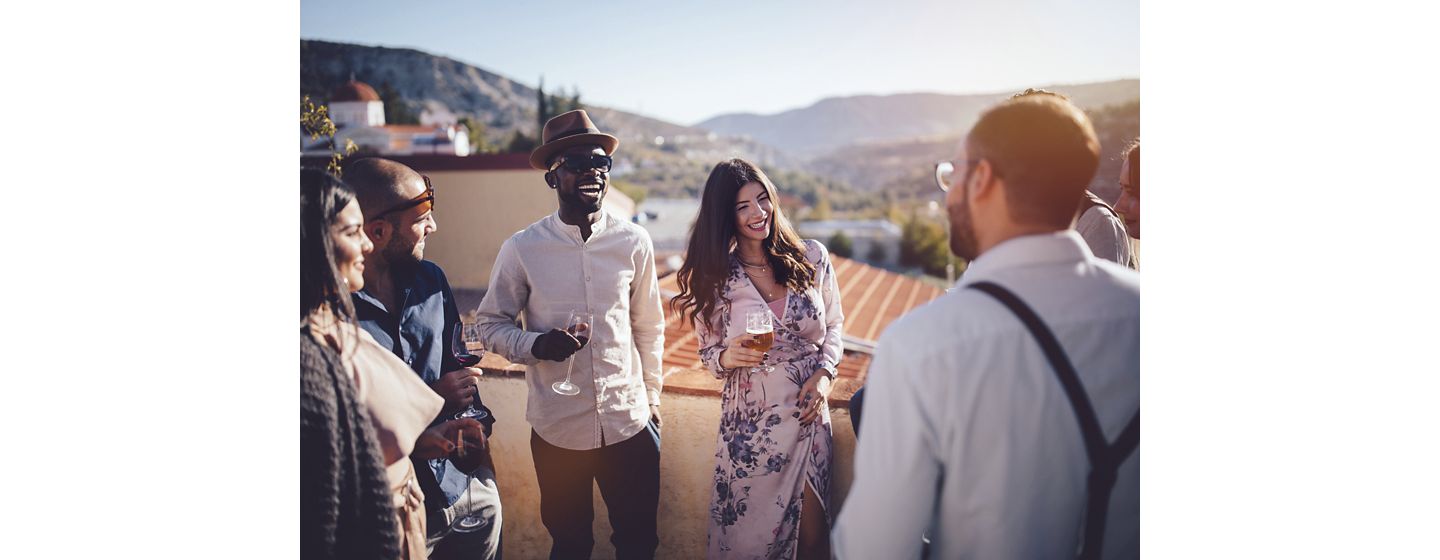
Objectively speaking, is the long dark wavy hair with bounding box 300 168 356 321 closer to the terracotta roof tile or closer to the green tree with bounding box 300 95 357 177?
the green tree with bounding box 300 95 357 177

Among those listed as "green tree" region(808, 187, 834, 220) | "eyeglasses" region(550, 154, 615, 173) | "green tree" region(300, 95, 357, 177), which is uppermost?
"green tree" region(808, 187, 834, 220)

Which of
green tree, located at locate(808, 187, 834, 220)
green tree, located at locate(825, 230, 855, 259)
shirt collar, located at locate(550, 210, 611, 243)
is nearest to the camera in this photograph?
shirt collar, located at locate(550, 210, 611, 243)

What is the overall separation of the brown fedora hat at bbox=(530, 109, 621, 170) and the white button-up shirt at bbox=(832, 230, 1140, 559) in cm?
120

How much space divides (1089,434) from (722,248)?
44.6 inches

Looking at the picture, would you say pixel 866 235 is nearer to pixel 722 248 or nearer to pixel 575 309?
pixel 722 248

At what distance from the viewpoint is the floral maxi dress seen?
2102 mm

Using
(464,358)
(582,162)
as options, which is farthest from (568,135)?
(464,358)

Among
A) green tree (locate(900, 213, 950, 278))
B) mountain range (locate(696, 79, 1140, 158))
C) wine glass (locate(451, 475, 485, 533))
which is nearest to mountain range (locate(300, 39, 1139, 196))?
mountain range (locate(696, 79, 1140, 158))

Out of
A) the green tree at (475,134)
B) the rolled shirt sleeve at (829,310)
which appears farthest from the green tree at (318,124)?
the green tree at (475,134)

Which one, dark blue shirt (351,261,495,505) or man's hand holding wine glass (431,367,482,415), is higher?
dark blue shirt (351,261,495,505)
